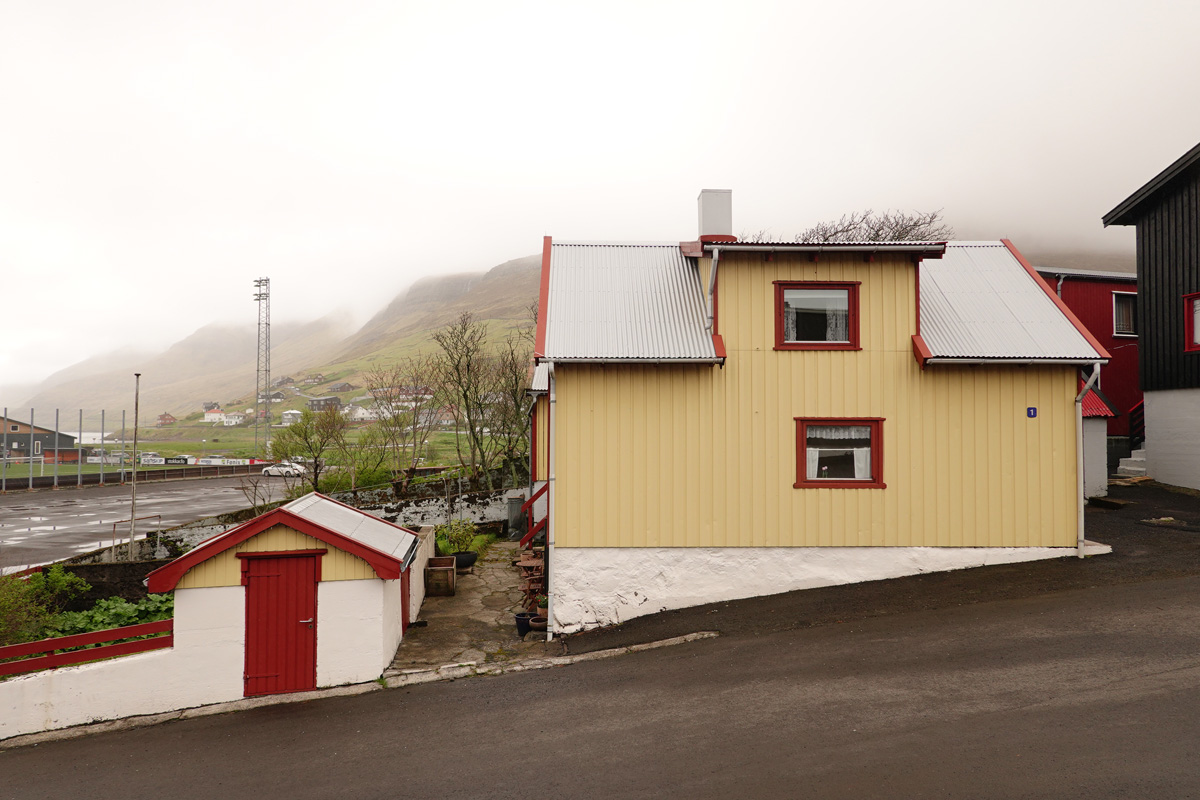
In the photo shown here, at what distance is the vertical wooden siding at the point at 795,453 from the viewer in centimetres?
1079

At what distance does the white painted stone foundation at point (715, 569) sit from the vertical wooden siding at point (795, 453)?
0.56ft

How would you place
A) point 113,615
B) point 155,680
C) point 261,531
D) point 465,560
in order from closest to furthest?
point 155,680, point 261,531, point 113,615, point 465,560

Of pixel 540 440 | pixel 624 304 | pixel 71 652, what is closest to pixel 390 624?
pixel 71 652

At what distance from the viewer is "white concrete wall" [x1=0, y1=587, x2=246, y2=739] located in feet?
28.2

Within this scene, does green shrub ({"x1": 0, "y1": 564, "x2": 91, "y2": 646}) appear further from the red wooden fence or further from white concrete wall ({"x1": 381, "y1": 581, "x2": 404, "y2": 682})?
white concrete wall ({"x1": 381, "y1": 581, "x2": 404, "y2": 682})

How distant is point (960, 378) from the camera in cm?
1098

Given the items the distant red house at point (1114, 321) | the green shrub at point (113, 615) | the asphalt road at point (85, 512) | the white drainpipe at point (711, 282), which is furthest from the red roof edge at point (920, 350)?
the asphalt road at point (85, 512)

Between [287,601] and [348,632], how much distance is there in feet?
3.16

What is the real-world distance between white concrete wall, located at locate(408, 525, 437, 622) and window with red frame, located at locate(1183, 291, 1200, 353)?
1947cm

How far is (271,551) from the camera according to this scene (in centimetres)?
919

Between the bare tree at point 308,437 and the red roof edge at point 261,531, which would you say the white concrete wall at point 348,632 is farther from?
the bare tree at point 308,437

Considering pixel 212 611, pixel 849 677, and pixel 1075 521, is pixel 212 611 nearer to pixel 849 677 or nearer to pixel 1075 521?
pixel 849 677

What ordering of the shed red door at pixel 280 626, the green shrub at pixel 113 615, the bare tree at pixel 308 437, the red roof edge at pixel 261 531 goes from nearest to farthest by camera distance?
the red roof edge at pixel 261 531, the shed red door at pixel 280 626, the green shrub at pixel 113 615, the bare tree at pixel 308 437

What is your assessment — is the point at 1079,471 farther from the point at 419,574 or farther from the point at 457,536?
the point at 457,536
